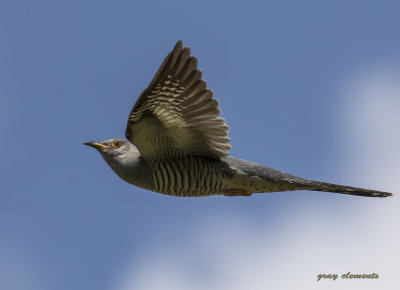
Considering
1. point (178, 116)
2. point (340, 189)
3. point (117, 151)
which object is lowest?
point (340, 189)

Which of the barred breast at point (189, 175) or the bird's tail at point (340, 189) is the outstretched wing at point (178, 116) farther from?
the bird's tail at point (340, 189)

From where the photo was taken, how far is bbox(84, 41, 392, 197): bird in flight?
7602 mm

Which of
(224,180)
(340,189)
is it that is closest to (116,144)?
(224,180)

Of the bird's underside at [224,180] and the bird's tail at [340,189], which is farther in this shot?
→ the bird's tail at [340,189]

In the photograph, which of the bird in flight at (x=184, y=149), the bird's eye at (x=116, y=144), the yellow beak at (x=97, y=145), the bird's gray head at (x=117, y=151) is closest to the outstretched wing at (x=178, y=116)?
the bird in flight at (x=184, y=149)

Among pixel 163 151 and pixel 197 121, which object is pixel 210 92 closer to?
pixel 197 121

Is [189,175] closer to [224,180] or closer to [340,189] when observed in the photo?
[224,180]

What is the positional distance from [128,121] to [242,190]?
5.80 ft

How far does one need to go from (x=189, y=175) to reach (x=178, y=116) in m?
0.77

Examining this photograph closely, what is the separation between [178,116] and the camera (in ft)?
25.9

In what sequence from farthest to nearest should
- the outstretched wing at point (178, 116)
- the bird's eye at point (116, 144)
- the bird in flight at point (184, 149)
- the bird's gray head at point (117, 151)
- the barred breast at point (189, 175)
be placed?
the bird's eye at point (116, 144) → the bird's gray head at point (117, 151) → the barred breast at point (189, 175) → the bird in flight at point (184, 149) → the outstretched wing at point (178, 116)

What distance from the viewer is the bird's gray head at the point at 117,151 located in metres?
8.41

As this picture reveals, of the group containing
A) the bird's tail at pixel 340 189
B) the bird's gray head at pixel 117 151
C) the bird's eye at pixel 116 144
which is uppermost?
the bird's eye at pixel 116 144

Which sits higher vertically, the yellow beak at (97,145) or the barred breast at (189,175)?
the yellow beak at (97,145)
